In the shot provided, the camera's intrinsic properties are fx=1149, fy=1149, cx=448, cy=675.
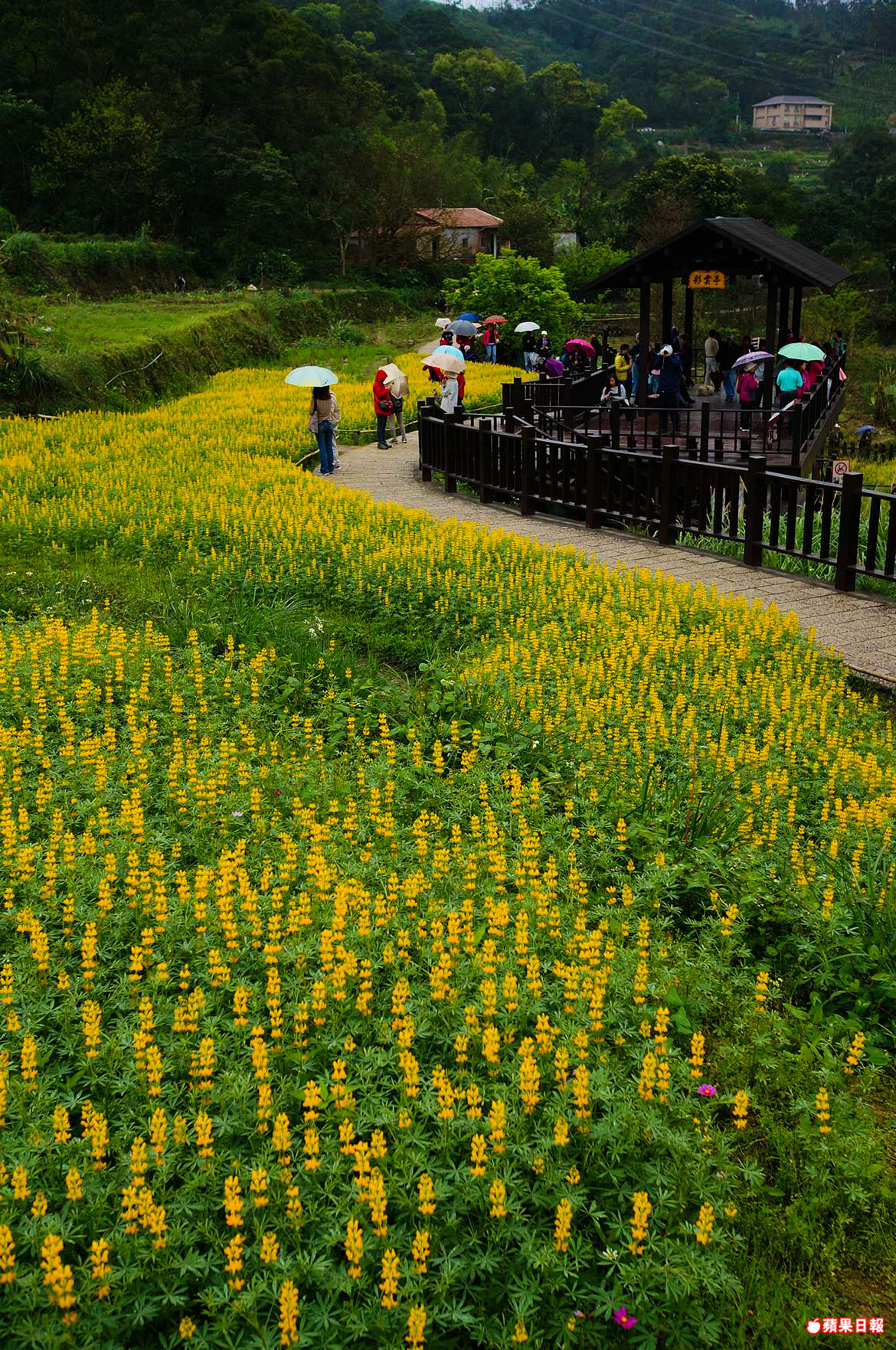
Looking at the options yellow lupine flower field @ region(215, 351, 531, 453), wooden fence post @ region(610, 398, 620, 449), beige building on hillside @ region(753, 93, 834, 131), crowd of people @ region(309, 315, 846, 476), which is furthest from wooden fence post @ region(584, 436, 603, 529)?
beige building on hillside @ region(753, 93, 834, 131)

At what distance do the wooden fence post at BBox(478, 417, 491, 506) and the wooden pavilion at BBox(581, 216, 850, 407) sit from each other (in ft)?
20.2

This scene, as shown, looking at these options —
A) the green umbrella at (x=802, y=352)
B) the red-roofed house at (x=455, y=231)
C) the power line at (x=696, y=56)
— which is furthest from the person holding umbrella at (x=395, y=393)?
the power line at (x=696, y=56)

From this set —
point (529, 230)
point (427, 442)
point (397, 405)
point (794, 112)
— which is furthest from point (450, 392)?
point (794, 112)

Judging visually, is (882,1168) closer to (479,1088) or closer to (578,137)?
(479,1088)

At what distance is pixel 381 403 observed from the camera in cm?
1981

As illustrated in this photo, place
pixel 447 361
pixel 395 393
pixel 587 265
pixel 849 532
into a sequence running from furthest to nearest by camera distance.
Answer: pixel 587 265 → pixel 395 393 → pixel 447 361 → pixel 849 532

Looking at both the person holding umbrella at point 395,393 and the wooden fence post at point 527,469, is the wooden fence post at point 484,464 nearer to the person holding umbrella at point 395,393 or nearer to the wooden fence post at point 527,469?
the wooden fence post at point 527,469

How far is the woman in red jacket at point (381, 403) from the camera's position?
1952 centimetres

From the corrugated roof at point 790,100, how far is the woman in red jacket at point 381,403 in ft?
467

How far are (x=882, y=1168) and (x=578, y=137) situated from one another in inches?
3948

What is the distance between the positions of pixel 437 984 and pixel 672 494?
8.86m

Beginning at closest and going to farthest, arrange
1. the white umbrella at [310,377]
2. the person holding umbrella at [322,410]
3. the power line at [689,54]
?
the white umbrella at [310,377] → the person holding umbrella at [322,410] → the power line at [689,54]

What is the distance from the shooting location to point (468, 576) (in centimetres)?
996

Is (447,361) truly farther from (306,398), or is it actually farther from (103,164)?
(103,164)
